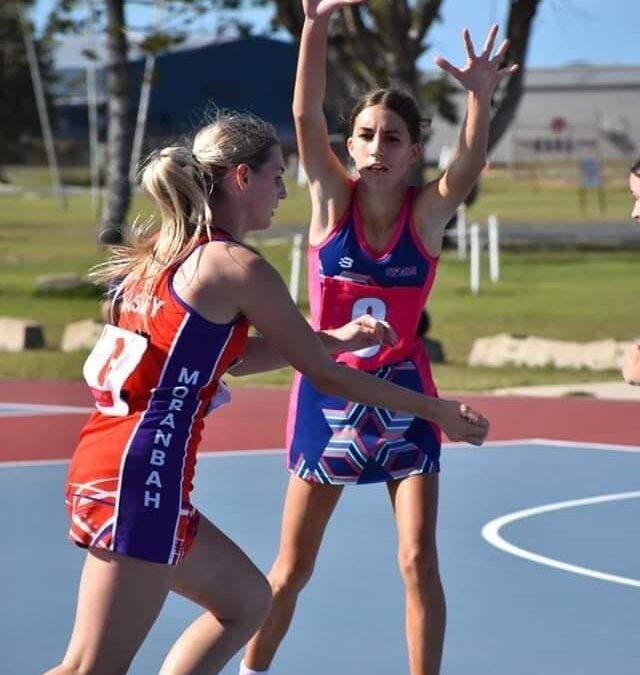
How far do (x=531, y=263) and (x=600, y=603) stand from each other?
25.9 meters

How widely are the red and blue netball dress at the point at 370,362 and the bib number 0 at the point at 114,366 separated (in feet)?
4.83

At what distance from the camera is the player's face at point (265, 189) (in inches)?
196

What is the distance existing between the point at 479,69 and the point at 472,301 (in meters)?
19.9

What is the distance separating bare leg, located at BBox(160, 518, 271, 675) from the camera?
16.3ft

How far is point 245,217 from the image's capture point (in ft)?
16.4

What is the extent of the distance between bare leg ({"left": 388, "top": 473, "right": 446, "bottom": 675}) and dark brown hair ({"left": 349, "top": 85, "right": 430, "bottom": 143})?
3.95 ft

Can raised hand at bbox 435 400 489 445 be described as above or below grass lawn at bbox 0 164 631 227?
above

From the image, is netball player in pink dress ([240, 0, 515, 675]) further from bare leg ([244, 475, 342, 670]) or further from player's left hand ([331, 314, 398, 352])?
player's left hand ([331, 314, 398, 352])

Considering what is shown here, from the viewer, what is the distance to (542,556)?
900 cm

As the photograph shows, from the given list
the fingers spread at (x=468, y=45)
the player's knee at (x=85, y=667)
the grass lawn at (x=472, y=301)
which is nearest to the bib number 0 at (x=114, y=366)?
the player's knee at (x=85, y=667)

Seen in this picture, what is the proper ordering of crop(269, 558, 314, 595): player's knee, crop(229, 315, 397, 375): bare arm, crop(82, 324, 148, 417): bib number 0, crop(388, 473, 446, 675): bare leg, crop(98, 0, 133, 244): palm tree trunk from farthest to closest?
1. crop(98, 0, 133, 244): palm tree trunk
2. crop(269, 558, 314, 595): player's knee
3. crop(388, 473, 446, 675): bare leg
4. crop(229, 315, 397, 375): bare arm
5. crop(82, 324, 148, 417): bib number 0

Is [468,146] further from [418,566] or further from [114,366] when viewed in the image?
[114,366]

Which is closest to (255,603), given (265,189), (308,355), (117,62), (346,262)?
(308,355)

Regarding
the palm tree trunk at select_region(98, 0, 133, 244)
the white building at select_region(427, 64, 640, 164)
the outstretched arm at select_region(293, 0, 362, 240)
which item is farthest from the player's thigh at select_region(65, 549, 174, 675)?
the white building at select_region(427, 64, 640, 164)
